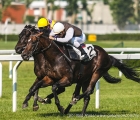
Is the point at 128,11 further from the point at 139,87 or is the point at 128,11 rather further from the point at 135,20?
the point at 139,87

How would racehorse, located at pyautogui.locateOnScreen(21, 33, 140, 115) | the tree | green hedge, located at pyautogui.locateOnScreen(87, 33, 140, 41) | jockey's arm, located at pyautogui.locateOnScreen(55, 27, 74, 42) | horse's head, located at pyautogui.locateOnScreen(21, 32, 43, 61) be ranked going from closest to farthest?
1. horse's head, located at pyautogui.locateOnScreen(21, 32, 43, 61)
2. racehorse, located at pyautogui.locateOnScreen(21, 33, 140, 115)
3. jockey's arm, located at pyautogui.locateOnScreen(55, 27, 74, 42)
4. green hedge, located at pyautogui.locateOnScreen(87, 33, 140, 41)
5. the tree

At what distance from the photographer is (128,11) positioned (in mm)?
87750

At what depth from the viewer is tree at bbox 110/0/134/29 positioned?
284 ft

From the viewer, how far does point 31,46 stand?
30.0 ft

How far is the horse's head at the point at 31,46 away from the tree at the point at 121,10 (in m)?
77.6

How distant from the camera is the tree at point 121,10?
8662 cm

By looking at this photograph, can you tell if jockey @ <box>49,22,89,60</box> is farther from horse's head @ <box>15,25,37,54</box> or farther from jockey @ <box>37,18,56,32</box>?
horse's head @ <box>15,25,37,54</box>

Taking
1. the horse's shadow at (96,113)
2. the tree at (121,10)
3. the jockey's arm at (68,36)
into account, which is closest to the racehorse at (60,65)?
the jockey's arm at (68,36)

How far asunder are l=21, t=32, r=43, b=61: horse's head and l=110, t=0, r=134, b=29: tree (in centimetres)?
7756

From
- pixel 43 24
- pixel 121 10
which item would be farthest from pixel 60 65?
pixel 121 10

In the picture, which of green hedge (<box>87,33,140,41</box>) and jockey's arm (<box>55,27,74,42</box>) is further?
green hedge (<box>87,33,140,41</box>)

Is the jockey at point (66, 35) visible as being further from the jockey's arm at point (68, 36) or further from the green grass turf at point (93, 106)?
the green grass turf at point (93, 106)

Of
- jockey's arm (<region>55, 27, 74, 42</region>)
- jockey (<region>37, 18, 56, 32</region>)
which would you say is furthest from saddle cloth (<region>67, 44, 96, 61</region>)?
jockey (<region>37, 18, 56, 32</region>)

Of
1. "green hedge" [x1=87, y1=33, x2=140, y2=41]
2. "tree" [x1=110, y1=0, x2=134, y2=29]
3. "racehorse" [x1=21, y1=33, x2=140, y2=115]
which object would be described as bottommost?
"tree" [x1=110, y1=0, x2=134, y2=29]
